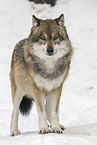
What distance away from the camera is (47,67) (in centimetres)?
492

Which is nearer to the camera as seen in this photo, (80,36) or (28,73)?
(28,73)

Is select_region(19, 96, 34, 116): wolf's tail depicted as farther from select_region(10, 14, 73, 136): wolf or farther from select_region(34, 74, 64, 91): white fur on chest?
select_region(34, 74, 64, 91): white fur on chest

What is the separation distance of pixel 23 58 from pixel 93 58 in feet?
18.6

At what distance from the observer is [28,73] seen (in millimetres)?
5090

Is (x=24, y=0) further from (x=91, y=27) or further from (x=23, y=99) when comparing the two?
(x=23, y=99)

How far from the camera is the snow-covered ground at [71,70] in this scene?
5059 mm

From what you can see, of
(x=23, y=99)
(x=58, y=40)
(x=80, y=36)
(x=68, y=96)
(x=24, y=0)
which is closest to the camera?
(x=58, y=40)

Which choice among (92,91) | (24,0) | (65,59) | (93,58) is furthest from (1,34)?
(65,59)

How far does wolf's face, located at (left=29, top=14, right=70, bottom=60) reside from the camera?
4633 mm

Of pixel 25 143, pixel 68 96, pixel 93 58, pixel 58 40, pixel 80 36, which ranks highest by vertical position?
pixel 80 36

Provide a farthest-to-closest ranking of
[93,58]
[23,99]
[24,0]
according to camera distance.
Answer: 1. [24,0]
2. [93,58]
3. [23,99]

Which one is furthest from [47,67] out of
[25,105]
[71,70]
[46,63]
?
[71,70]

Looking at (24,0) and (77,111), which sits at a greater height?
(24,0)

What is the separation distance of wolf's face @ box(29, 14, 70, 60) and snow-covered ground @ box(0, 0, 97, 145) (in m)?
1.20
